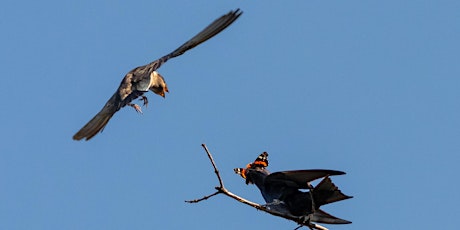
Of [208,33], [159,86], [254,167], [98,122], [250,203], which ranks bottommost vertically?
[250,203]

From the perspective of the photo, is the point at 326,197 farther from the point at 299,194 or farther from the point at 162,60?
the point at 162,60

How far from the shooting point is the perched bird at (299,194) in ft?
27.1

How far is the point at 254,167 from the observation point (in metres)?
9.05

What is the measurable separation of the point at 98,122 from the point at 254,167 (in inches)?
147

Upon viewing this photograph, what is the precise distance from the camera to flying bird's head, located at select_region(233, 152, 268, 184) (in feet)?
29.7

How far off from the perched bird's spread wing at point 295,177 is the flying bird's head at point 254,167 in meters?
0.27

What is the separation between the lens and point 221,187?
8164mm

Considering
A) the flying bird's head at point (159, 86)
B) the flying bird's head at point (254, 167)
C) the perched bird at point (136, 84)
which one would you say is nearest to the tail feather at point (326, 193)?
the flying bird's head at point (254, 167)

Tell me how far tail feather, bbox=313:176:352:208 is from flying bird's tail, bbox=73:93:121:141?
401 cm

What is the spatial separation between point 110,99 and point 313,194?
19.4 ft

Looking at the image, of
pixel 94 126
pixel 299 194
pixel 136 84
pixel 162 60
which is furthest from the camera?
pixel 136 84

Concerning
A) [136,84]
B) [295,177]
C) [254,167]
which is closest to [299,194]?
[295,177]

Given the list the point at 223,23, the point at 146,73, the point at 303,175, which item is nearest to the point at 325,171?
the point at 303,175

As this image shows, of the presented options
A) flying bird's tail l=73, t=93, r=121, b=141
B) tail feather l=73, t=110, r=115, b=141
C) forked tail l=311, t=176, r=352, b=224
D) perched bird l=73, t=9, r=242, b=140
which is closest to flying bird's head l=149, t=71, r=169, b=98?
perched bird l=73, t=9, r=242, b=140
